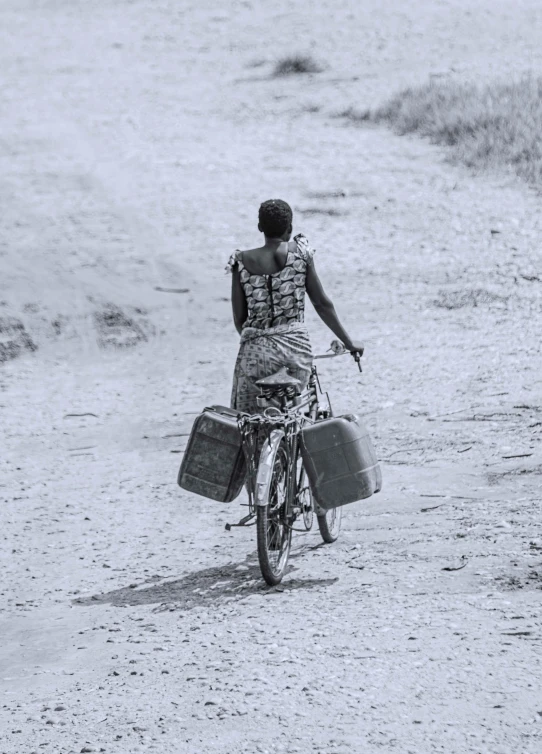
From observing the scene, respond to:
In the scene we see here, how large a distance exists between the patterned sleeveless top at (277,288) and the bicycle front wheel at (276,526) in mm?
703

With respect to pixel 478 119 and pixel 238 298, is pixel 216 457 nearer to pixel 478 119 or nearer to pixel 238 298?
pixel 238 298

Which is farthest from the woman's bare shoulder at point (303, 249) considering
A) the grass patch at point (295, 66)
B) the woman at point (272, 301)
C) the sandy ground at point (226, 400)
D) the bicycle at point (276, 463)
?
the grass patch at point (295, 66)

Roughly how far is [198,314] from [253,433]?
7.14 meters

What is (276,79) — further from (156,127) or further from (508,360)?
(508,360)

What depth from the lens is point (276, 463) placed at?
607cm

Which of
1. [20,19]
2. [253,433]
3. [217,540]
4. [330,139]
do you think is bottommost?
[217,540]

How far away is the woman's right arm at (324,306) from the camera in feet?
20.4

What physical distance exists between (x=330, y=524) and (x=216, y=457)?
1006 millimetres

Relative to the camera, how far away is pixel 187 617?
5.83 meters

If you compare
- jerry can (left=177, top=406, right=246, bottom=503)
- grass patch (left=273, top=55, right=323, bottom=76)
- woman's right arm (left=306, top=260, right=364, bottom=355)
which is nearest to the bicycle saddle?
jerry can (left=177, top=406, right=246, bottom=503)

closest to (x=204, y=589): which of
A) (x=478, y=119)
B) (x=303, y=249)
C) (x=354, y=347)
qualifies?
(x=354, y=347)

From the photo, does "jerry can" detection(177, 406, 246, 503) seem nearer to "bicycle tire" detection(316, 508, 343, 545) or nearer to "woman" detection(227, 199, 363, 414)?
"woman" detection(227, 199, 363, 414)

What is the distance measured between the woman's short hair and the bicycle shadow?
1.88 metres

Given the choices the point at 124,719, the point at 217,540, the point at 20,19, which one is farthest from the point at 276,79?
the point at 124,719
